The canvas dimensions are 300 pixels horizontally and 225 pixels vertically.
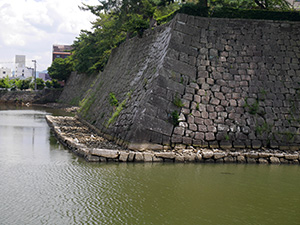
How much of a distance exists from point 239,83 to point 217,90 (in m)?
0.99

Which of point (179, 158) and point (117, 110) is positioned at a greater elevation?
point (117, 110)

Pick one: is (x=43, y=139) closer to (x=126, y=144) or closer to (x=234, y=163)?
(x=126, y=144)

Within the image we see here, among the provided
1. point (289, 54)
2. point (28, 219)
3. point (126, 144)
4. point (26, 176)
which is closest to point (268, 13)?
point (289, 54)

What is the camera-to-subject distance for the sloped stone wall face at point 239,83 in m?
13.9

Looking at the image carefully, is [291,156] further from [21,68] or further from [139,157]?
[21,68]

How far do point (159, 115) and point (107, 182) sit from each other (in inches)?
171

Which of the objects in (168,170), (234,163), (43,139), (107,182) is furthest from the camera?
(43,139)

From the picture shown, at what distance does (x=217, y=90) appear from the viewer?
47.5 feet

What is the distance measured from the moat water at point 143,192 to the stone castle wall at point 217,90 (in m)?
1.58

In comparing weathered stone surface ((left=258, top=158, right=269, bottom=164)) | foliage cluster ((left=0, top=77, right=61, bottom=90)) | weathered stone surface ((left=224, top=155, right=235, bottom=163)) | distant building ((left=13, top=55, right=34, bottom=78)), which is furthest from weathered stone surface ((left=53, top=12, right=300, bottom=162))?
distant building ((left=13, top=55, right=34, bottom=78))

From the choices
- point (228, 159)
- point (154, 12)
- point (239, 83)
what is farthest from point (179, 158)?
point (154, 12)

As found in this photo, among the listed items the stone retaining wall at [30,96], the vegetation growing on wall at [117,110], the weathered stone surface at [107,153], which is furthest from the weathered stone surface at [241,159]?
the stone retaining wall at [30,96]

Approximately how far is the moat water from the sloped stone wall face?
1.68 meters

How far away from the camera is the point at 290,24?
15828 mm
